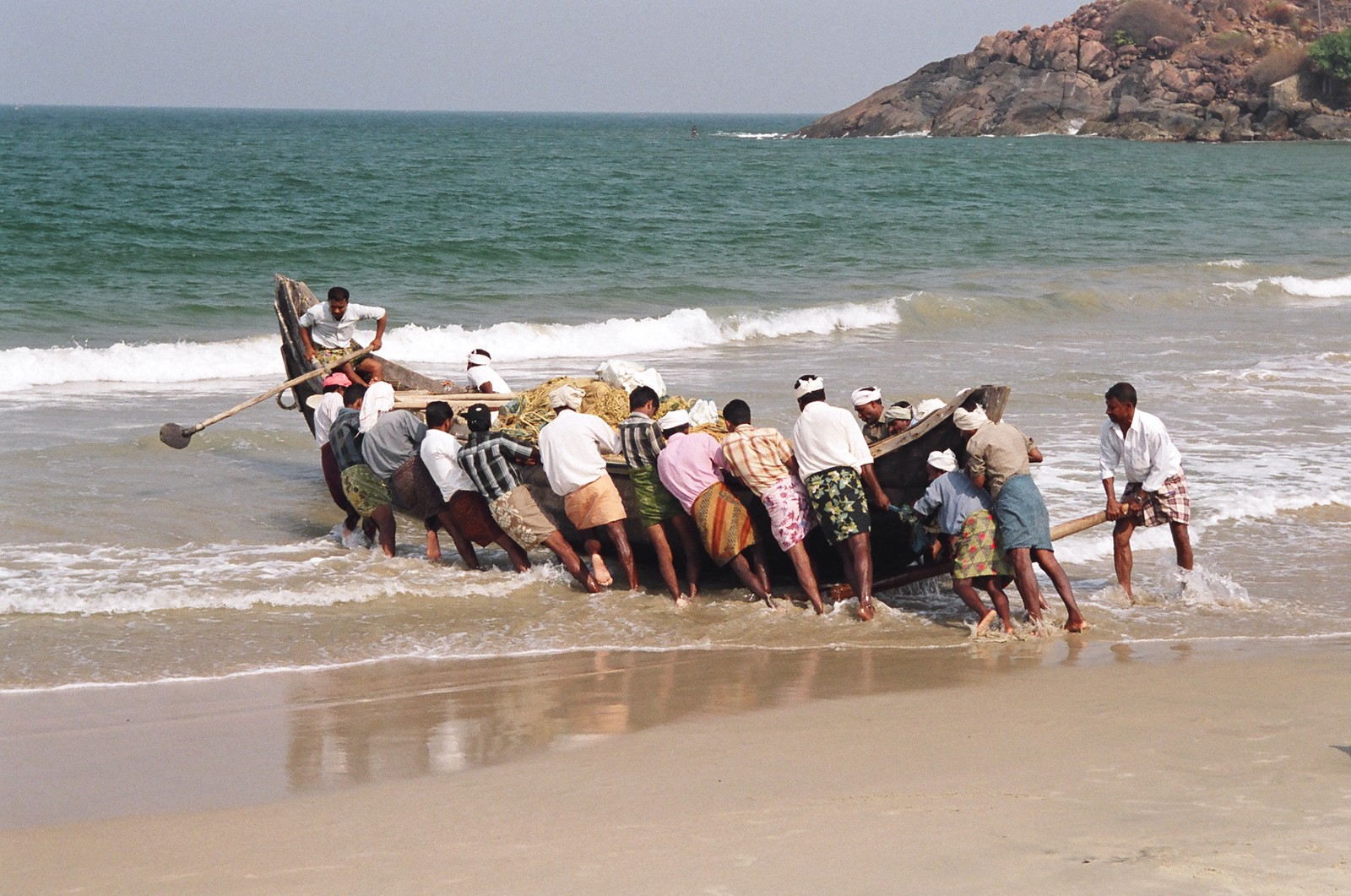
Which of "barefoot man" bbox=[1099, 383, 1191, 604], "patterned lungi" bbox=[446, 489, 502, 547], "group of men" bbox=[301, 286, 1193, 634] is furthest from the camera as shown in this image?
"patterned lungi" bbox=[446, 489, 502, 547]

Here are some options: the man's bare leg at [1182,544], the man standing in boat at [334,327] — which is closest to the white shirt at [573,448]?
the man standing in boat at [334,327]

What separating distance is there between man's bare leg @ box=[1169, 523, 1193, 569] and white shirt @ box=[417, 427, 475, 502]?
4.31 metres

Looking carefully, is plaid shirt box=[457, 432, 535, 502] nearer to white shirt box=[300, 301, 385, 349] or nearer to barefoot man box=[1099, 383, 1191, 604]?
white shirt box=[300, 301, 385, 349]

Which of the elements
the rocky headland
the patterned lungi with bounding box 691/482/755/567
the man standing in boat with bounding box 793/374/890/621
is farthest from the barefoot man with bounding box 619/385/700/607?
the rocky headland

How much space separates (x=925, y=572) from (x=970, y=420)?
1051mm

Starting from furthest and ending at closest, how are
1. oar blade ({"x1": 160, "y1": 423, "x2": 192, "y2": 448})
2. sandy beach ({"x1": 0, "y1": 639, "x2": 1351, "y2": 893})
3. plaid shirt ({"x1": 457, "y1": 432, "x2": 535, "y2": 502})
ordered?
oar blade ({"x1": 160, "y1": 423, "x2": 192, "y2": 448})
plaid shirt ({"x1": 457, "y1": 432, "x2": 535, "y2": 502})
sandy beach ({"x1": 0, "y1": 639, "x2": 1351, "y2": 893})

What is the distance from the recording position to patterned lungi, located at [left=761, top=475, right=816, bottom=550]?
7613 millimetres

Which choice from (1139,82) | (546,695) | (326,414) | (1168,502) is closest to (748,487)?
(546,695)

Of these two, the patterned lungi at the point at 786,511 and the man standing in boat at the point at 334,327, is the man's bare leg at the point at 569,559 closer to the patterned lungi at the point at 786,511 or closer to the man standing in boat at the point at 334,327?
the patterned lungi at the point at 786,511

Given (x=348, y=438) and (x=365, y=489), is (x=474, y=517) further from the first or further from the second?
(x=348, y=438)

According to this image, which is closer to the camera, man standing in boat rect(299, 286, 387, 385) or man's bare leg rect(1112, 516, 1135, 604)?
man's bare leg rect(1112, 516, 1135, 604)

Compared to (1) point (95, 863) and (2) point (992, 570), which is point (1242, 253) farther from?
(1) point (95, 863)

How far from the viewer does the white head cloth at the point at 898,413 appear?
8008 millimetres

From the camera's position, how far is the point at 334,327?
34.5 feet
